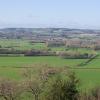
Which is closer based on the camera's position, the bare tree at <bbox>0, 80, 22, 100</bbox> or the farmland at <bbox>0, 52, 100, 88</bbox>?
the bare tree at <bbox>0, 80, 22, 100</bbox>

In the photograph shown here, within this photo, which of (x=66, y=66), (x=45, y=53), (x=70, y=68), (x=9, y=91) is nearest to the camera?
(x=9, y=91)

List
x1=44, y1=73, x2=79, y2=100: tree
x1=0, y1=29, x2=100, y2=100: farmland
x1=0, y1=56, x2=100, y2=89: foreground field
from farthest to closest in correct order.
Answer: x1=0, y1=56, x2=100, y2=89: foreground field → x1=0, y1=29, x2=100, y2=100: farmland → x1=44, y1=73, x2=79, y2=100: tree

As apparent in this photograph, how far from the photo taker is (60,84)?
26297 mm

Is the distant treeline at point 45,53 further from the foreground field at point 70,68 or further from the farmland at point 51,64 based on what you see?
the foreground field at point 70,68

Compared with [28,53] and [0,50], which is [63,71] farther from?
[0,50]

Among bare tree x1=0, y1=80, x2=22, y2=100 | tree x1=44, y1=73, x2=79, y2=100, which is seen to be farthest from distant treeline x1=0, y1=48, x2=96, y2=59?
tree x1=44, y1=73, x2=79, y2=100

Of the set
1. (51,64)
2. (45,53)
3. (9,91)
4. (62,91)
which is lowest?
(45,53)

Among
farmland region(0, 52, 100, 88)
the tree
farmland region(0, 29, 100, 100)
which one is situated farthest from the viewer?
farmland region(0, 52, 100, 88)

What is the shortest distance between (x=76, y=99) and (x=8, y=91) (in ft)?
18.5

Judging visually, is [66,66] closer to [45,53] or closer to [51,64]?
[51,64]

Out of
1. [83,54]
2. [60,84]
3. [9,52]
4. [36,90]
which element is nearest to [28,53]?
[9,52]

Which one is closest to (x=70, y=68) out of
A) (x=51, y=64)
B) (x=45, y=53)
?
(x=51, y=64)

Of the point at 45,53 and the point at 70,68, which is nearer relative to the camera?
the point at 70,68

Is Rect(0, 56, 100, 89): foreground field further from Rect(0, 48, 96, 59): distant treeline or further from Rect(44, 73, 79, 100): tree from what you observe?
Rect(44, 73, 79, 100): tree
